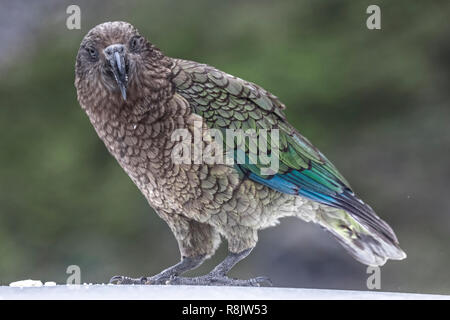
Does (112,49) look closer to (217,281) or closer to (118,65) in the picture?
(118,65)

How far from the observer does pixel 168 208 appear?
279 cm

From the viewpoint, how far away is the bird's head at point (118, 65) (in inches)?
101

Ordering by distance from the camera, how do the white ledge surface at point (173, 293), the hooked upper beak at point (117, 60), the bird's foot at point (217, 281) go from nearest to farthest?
1. the white ledge surface at point (173, 293)
2. the hooked upper beak at point (117, 60)
3. the bird's foot at point (217, 281)

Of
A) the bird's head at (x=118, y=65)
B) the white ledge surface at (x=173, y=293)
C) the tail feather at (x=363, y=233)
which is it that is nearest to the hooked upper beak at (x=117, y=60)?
the bird's head at (x=118, y=65)

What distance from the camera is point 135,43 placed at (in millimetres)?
2645

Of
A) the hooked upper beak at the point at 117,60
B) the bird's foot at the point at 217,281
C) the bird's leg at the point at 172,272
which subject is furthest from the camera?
the bird's leg at the point at 172,272

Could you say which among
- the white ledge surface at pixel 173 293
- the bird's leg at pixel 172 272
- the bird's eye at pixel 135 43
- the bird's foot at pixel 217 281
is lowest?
the white ledge surface at pixel 173 293

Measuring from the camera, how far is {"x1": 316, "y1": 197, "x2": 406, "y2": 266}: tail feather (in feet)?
9.43

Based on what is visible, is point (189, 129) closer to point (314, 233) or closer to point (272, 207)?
point (272, 207)

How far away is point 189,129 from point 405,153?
2.56 metres

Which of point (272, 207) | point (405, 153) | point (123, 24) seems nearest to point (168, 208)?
point (272, 207)

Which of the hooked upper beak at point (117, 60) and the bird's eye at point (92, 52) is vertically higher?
the bird's eye at point (92, 52)

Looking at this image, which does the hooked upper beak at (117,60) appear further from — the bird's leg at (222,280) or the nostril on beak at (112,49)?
the bird's leg at (222,280)

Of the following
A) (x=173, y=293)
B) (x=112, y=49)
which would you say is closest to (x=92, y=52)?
(x=112, y=49)
